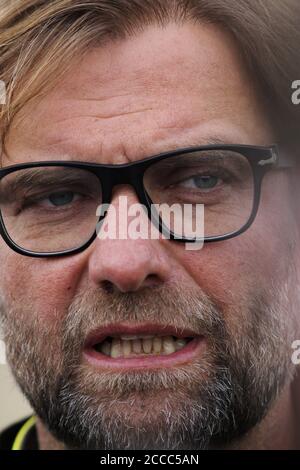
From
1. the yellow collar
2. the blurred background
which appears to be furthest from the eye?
the blurred background

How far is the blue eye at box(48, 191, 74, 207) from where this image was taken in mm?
1591

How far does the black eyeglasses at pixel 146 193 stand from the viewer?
4.92ft

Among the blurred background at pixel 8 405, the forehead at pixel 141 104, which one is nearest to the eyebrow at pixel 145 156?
the forehead at pixel 141 104

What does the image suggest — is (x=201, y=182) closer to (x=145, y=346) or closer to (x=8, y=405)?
(x=145, y=346)

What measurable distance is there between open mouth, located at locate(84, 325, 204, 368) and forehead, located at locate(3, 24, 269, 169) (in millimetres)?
385

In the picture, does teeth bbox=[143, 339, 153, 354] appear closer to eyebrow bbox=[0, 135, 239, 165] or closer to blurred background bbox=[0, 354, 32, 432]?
eyebrow bbox=[0, 135, 239, 165]

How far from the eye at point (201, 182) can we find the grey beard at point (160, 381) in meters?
0.26

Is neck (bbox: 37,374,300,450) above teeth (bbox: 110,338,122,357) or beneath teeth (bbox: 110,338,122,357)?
beneath

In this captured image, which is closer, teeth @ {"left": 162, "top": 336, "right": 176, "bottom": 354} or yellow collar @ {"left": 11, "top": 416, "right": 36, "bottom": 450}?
teeth @ {"left": 162, "top": 336, "right": 176, "bottom": 354}

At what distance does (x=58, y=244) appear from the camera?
1.58m

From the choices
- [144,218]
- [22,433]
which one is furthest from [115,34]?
[22,433]

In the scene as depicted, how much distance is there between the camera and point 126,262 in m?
1.40

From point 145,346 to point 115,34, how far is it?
0.72 metres

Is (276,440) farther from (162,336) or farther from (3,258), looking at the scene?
(3,258)
